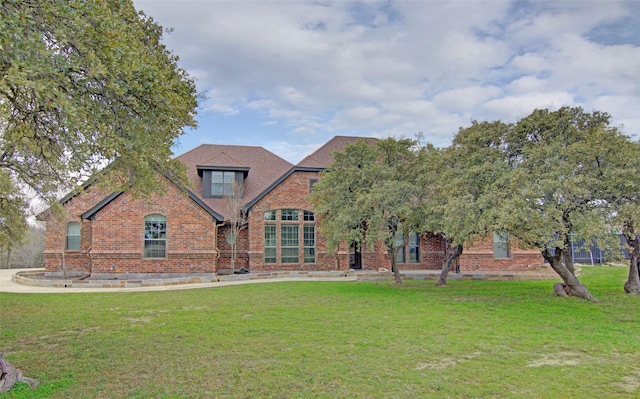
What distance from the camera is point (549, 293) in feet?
50.2

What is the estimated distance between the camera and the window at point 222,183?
25.0 metres

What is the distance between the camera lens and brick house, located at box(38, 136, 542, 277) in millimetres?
21406

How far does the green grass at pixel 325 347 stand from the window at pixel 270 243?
378 inches

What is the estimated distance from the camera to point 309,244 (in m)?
24.2

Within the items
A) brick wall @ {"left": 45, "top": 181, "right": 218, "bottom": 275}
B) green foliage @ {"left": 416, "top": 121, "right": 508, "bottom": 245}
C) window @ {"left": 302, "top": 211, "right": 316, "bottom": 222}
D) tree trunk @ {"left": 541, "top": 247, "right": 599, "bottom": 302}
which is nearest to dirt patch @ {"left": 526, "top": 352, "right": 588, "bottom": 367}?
green foliage @ {"left": 416, "top": 121, "right": 508, "bottom": 245}

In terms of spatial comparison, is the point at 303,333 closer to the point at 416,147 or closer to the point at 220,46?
the point at 220,46

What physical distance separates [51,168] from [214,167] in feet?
52.5

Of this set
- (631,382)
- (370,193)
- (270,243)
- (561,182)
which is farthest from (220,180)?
(631,382)

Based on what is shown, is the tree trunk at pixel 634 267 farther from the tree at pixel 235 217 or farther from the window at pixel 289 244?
the tree at pixel 235 217

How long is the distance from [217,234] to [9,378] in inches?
708

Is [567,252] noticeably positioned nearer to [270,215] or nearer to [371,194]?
[371,194]

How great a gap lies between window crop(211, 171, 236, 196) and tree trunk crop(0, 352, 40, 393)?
63.7 feet

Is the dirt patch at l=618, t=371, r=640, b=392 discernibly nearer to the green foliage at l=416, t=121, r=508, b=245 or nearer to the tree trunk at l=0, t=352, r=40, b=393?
the green foliage at l=416, t=121, r=508, b=245

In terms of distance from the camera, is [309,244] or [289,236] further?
[309,244]
